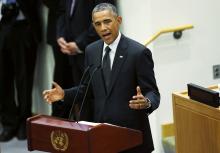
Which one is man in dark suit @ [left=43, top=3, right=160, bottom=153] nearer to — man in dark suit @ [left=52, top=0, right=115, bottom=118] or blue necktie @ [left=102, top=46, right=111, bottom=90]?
blue necktie @ [left=102, top=46, right=111, bottom=90]

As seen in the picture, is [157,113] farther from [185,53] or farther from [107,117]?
[107,117]

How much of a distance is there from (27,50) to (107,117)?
3.14m

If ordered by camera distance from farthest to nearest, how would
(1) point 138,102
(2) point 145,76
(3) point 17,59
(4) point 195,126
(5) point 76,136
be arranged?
1. (3) point 17,59
2. (4) point 195,126
3. (2) point 145,76
4. (1) point 138,102
5. (5) point 76,136

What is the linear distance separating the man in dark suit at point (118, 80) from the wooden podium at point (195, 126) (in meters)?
0.42

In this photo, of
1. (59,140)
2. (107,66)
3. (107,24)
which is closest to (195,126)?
(107,66)

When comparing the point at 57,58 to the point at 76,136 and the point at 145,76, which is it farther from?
the point at 76,136

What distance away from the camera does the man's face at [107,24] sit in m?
2.88

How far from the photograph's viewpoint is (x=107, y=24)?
2889 mm

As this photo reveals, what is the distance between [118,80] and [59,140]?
0.56 metres

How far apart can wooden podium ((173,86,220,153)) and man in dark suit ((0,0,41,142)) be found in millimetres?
2742

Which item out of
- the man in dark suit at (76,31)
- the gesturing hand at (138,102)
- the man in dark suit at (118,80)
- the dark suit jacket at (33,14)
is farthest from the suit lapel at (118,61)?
the dark suit jacket at (33,14)

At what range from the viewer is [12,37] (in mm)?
5758

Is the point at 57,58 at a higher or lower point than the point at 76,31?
lower

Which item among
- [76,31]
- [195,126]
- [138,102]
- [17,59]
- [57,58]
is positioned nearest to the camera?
[138,102]
